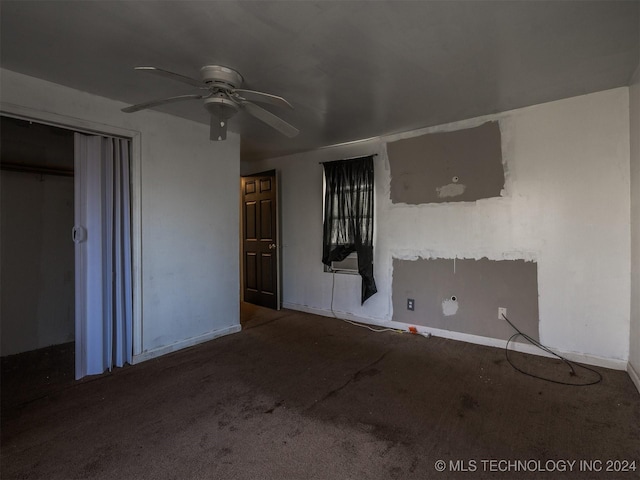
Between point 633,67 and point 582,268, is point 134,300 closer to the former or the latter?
point 582,268

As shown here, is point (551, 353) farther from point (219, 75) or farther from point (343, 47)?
point (219, 75)

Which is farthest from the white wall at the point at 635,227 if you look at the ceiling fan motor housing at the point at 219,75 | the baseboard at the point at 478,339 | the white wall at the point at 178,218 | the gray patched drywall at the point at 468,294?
the white wall at the point at 178,218

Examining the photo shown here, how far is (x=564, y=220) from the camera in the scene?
113 inches

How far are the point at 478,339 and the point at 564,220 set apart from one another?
1.42 metres

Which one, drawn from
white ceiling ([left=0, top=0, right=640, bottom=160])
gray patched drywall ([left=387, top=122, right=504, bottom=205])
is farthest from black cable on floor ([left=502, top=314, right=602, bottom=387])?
white ceiling ([left=0, top=0, right=640, bottom=160])

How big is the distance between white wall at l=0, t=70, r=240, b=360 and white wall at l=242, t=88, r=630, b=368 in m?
2.21

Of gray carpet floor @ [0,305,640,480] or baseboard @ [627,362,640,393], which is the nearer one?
gray carpet floor @ [0,305,640,480]

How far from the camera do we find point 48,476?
5.05 ft

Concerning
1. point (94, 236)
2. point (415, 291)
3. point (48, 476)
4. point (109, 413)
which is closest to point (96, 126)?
point (94, 236)

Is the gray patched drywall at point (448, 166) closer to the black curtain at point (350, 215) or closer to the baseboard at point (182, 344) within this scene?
the black curtain at point (350, 215)

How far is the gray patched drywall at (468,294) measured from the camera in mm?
3070

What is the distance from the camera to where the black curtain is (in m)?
3.96

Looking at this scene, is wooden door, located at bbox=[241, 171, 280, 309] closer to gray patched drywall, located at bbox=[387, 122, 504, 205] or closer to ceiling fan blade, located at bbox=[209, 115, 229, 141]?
gray patched drywall, located at bbox=[387, 122, 504, 205]

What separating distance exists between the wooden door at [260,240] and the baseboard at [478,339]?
2.06ft
